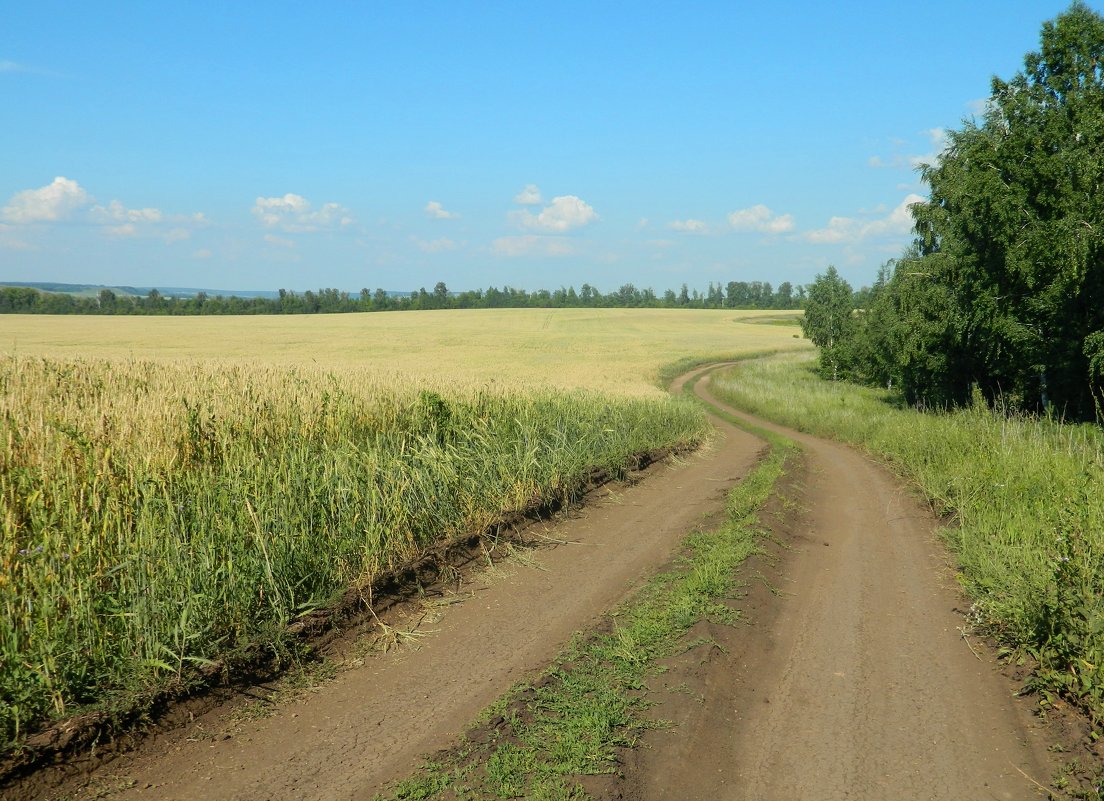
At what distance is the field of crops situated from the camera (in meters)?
5.18

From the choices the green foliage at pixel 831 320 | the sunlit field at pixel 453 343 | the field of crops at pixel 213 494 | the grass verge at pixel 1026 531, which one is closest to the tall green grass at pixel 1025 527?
the grass verge at pixel 1026 531

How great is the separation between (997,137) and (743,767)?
2626 cm

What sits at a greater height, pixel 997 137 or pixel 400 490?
pixel 997 137

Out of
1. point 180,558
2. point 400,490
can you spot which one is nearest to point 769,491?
point 400,490

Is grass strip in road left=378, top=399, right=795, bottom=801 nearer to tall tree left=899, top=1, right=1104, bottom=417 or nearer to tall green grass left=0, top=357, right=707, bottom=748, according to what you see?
tall green grass left=0, top=357, right=707, bottom=748

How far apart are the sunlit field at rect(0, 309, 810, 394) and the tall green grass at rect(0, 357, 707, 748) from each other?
252 inches

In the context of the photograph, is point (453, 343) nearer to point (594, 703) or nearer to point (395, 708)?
point (395, 708)

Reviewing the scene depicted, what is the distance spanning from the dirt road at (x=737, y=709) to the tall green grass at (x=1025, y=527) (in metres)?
0.47

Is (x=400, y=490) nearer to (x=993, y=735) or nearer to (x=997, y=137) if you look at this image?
(x=993, y=735)

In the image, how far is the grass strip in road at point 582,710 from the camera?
4.48 m

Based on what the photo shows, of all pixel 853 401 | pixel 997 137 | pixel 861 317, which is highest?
pixel 997 137

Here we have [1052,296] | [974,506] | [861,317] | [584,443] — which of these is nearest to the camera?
[974,506]

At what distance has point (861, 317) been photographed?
45781 millimetres

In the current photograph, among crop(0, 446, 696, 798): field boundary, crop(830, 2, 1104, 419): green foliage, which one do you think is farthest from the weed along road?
crop(830, 2, 1104, 419): green foliage
